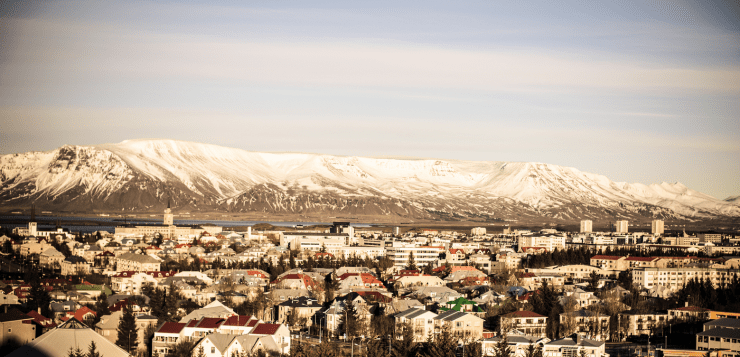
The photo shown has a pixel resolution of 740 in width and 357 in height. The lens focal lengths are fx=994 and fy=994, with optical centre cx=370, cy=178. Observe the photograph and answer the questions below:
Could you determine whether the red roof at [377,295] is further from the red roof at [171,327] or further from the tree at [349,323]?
the red roof at [171,327]

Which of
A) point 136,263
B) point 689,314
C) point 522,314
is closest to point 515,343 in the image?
point 522,314

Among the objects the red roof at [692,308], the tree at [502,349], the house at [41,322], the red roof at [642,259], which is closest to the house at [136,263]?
the house at [41,322]

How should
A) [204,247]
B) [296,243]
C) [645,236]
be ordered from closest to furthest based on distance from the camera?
[204,247], [296,243], [645,236]

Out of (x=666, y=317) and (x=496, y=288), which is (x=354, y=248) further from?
(x=666, y=317)

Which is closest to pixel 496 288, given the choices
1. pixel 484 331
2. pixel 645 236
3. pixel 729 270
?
pixel 484 331

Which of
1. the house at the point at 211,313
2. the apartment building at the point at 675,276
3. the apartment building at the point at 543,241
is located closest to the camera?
the house at the point at 211,313

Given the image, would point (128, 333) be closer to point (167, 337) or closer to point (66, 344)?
point (167, 337)
